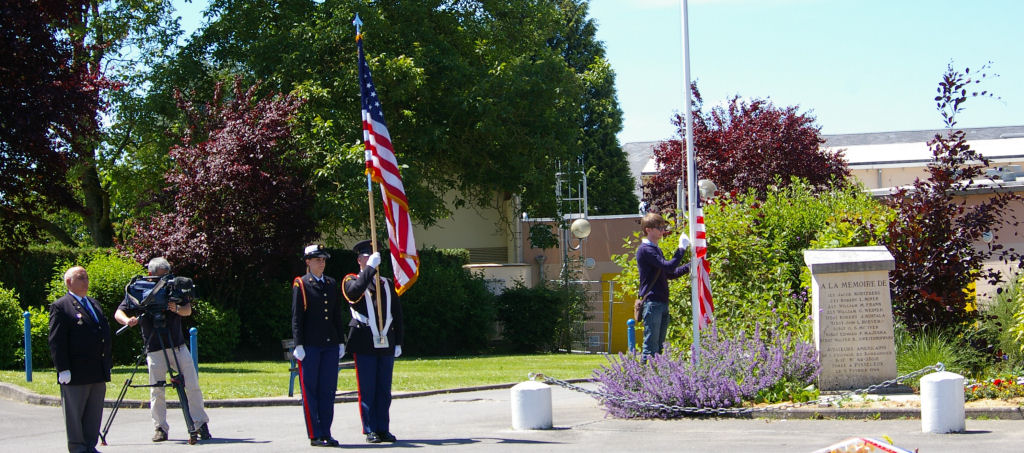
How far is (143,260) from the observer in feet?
73.7

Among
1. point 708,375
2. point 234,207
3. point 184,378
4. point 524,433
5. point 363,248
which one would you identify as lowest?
point 524,433

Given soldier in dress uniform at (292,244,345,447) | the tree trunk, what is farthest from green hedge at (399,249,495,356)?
soldier in dress uniform at (292,244,345,447)

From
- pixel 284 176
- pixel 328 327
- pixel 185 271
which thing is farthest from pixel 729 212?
pixel 185 271

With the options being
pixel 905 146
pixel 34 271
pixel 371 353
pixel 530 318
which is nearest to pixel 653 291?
pixel 371 353

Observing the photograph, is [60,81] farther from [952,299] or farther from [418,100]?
[952,299]

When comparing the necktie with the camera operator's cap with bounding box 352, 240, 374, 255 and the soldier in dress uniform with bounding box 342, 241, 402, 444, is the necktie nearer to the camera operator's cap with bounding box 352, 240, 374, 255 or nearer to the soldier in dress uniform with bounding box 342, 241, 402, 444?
the soldier in dress uniform with bounding box 342, 241, 402, 444

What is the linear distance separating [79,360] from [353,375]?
29.0 ft

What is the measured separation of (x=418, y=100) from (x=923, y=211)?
15.2m

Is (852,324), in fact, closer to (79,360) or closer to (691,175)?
(691,175)

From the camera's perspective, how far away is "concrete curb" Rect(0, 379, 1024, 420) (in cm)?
1013

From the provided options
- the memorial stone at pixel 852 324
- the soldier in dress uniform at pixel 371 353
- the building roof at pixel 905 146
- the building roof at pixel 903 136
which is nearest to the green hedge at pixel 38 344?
the soldier in dress uniform at pixel 371 353

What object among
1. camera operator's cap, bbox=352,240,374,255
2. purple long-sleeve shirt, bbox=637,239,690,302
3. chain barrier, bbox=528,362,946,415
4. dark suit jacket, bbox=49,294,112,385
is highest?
camera operator's cap, bbox=352,240,374,255

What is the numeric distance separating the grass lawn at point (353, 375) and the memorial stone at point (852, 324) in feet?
19.7

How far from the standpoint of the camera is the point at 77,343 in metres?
9.27
